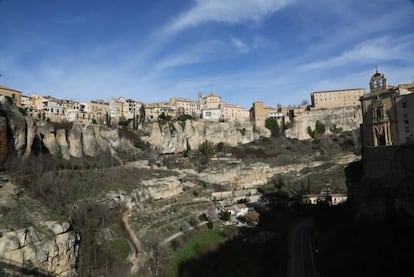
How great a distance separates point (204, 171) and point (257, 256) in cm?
2785

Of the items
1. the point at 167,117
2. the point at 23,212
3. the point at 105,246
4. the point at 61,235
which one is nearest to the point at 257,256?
the point at 105,246

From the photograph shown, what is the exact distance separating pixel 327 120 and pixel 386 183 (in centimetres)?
5763

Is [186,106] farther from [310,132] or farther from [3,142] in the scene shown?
[3,142]

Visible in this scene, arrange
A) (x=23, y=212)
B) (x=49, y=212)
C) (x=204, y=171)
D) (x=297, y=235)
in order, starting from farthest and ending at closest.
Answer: (x=204, y=171) → (x=297, y=235) → (x=49, y=212) → (x=23, y=212)

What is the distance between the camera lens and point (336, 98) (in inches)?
3231

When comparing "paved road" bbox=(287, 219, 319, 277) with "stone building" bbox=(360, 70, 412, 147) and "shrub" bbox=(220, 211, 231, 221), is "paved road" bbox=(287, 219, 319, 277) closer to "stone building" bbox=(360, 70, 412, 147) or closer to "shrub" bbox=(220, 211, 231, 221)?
"shrub" bbox=(220, 211, 231, 221)

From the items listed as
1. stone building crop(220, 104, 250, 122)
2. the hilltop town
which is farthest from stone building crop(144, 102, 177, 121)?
stone building crop(220, 104, 250, 122)

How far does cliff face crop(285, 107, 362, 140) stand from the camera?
76.4 m

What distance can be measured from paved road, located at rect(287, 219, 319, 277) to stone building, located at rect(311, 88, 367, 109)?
52.0 meters

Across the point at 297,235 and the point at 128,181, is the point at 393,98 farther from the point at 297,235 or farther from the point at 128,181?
the point at 128,181

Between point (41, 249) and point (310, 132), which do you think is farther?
point (310, 132)

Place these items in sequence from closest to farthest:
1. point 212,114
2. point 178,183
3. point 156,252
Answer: point 156,252
point 178,183
point 212,114

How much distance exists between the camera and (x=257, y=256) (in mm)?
27438

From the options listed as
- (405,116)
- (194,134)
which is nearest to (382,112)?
(405,116)
